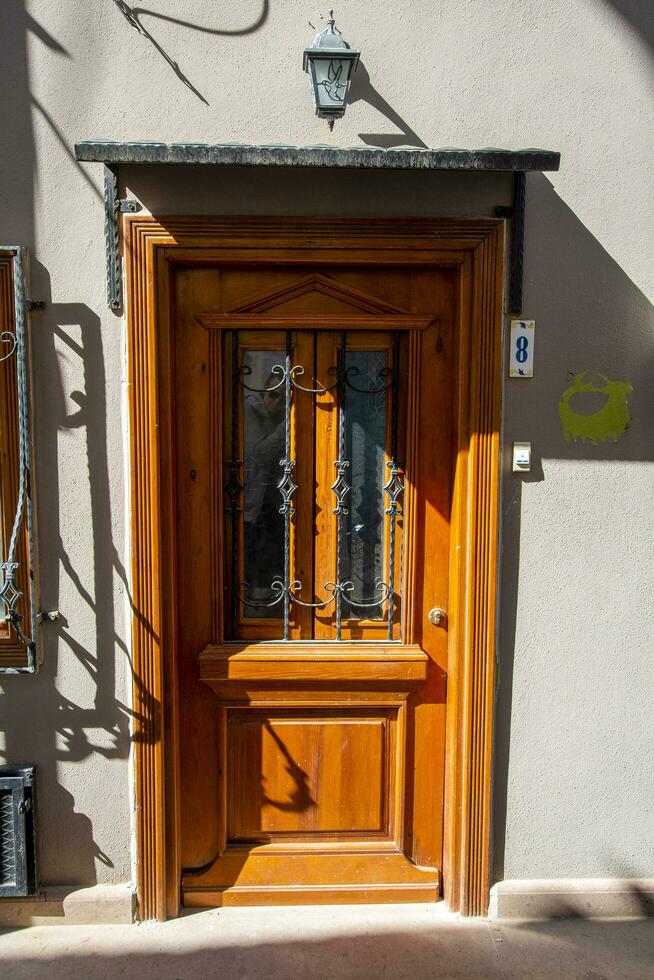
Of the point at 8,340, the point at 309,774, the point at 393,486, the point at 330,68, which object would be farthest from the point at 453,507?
the point at 8,340

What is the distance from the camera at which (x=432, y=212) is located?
2541 millimetres

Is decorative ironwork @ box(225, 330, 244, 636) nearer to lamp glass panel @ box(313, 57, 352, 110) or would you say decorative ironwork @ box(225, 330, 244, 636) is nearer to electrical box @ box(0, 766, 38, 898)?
lamp glass panel @ box(313, 57, 352, 110)

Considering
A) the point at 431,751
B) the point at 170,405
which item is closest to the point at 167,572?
the point at 170,405

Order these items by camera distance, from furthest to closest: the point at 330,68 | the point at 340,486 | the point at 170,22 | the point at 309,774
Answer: the point at 309,774 < the point at 340,486 < the point at 170,22 < the point at 330,68

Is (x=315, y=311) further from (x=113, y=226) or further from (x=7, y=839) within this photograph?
(x=7, y=839)

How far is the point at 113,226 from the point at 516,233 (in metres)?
1.46

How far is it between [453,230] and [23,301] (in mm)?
1570

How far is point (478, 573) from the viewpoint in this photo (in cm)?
263

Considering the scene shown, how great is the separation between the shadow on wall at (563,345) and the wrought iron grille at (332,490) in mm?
435

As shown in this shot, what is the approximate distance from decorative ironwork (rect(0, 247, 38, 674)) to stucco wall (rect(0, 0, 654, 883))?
68 mm

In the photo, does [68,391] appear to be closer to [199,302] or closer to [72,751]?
[199,302]

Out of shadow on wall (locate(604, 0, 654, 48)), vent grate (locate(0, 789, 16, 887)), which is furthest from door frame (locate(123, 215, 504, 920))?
shadow on wall (locate(604, 0, 654, 48))

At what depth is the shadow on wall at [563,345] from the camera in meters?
2.57

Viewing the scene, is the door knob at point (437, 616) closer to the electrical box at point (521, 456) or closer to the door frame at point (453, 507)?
the door frame at point (453, 507)
